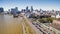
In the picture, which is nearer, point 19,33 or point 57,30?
point 57,30

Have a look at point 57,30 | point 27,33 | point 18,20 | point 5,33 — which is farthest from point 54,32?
point 18,20

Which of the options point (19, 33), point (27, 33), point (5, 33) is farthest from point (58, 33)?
point (5, 33)

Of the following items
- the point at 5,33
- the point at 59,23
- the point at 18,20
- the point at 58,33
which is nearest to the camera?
the point at 58,33

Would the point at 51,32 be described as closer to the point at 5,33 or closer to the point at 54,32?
the point at 54,32

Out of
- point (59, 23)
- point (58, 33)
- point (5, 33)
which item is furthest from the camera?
point (5, 33)

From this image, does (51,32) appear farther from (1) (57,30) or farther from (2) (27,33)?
(2) (27,33)

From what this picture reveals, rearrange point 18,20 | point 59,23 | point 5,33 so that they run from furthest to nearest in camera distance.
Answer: point 18,20 → point 5,33 → point 59,23

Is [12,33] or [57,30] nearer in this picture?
[57,30]

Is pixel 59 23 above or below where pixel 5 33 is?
above

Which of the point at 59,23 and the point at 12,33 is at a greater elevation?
the point at 59,23
